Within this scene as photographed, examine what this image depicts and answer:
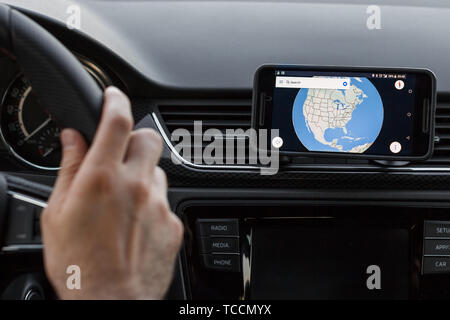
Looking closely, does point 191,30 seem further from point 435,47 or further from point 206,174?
point 435,47

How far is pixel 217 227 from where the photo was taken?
2035 mm

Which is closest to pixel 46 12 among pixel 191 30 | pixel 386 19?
pixel 191 30

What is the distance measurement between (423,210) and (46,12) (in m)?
1.41

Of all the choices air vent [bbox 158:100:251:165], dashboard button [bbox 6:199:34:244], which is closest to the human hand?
dashboard button [bbox 6:199:34:244]

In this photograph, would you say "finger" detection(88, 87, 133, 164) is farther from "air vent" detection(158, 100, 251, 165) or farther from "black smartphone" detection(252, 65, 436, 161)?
"air vent" detection(158, 100, 251, 165)

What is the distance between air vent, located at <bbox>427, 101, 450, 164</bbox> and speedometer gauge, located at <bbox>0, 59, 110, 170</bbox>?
3.64 ft

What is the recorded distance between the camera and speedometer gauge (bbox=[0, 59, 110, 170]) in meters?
1.95

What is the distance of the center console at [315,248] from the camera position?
6.66ft

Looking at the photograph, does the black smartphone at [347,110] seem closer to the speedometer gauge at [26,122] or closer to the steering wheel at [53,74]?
the speedometer gauge at [26,122]

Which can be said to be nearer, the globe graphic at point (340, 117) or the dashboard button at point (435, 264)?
the globe graphic at point (340, 117)

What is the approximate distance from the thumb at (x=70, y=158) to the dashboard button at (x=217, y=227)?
1078mm

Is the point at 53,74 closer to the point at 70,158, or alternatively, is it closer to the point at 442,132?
the point at 70,158

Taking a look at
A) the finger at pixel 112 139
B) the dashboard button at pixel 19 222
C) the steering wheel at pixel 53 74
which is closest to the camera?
the finger at pixel 112 139

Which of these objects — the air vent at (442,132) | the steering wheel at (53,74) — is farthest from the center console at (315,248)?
the steering wheel at (53,74)
